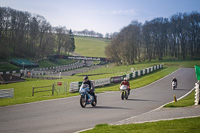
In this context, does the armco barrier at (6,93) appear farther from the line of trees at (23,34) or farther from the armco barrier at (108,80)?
the line of trees at (23,34)

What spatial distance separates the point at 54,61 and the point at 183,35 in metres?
54.7

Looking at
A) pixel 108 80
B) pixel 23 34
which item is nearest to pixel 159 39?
pixel 23 34

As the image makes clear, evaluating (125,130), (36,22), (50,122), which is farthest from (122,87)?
(36,22)

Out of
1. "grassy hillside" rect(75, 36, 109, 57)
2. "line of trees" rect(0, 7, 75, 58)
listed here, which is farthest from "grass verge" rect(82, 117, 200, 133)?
"grassy hillside" rect(75, 36, 109, 57)

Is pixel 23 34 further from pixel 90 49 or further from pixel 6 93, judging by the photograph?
pixel 90 49

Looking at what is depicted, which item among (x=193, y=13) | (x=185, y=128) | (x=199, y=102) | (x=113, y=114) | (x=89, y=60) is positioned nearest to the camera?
(x=185, y=128)

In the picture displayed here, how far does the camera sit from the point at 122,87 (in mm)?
19953

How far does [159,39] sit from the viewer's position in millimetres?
98812

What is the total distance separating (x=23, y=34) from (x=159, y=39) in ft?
183

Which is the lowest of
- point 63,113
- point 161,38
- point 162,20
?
point 63,113

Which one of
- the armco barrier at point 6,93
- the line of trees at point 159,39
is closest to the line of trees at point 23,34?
the line of trees at point 159,39

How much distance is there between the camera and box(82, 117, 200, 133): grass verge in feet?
26.6

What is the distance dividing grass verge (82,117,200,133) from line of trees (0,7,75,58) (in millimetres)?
65856

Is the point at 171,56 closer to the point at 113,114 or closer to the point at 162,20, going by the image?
the point at 162,20
